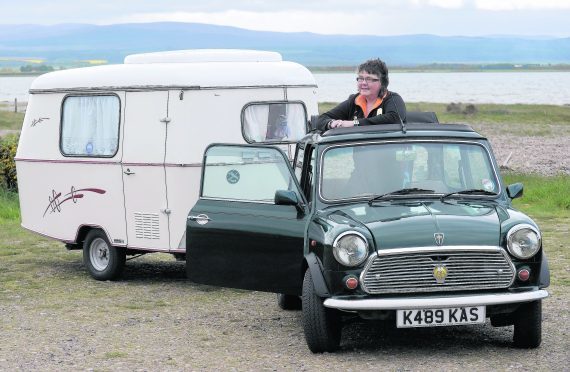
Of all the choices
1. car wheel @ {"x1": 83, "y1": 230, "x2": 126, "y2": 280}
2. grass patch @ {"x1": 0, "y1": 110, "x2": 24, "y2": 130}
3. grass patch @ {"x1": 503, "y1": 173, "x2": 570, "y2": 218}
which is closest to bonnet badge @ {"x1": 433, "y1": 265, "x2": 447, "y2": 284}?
car wheel @ {"x1": 83, "y1": 230, "x2": 126, "y2": 280}

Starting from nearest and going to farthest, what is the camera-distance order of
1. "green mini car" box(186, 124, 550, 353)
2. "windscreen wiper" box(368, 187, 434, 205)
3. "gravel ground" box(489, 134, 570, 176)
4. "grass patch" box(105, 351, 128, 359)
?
"green mini car" box(186, 124, 550, 353) → "grass patch" box(105, 351, 128, 359) → "windscreen wiper" box(368, 187, 434, 205) → "gravel ground" box(489, 134, 570, 176)

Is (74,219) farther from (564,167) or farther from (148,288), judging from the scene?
(564,167)

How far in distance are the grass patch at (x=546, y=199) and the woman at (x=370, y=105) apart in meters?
8.36

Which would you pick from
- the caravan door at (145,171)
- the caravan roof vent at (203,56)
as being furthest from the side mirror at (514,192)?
the caravan roof vent at (203,56)

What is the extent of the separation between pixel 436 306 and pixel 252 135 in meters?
4.75

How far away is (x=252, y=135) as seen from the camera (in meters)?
12.3

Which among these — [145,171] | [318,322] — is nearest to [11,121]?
[145,171]

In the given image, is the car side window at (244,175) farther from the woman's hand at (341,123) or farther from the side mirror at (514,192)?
the side mirror at (514,192)

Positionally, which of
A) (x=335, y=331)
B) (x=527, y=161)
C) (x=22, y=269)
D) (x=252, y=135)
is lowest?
(x=527, y=161)

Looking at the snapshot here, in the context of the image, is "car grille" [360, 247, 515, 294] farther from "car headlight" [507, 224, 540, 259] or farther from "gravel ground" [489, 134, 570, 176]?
"gravel ground" [489, 134, 570, 176]

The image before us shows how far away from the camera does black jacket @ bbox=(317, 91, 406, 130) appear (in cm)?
1005

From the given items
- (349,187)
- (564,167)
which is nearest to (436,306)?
(349,187)

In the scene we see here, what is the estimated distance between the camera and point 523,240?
8.30 meters

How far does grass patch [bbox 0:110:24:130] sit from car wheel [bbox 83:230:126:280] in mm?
34940
